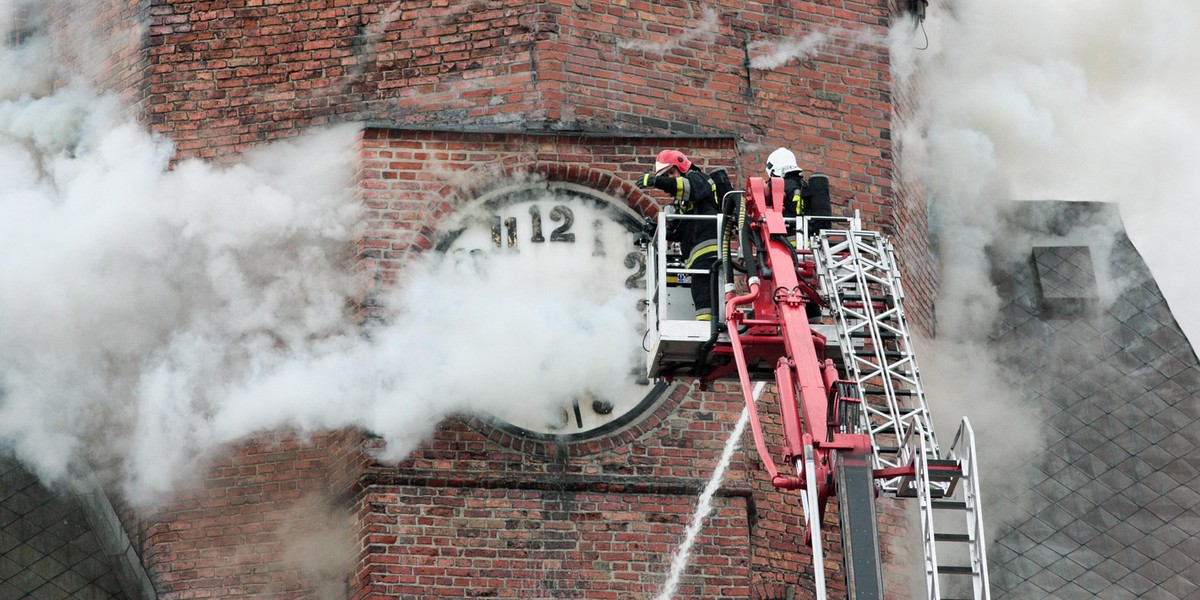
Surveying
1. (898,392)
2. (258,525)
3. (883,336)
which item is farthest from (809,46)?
(258,525)

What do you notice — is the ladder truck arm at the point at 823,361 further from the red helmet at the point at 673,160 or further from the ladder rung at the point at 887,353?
the red helmet at the point at 673,160

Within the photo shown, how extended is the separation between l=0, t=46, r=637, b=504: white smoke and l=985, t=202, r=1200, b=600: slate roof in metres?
3.88

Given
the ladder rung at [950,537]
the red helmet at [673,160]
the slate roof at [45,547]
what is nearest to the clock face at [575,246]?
the red helmet at [673,160]

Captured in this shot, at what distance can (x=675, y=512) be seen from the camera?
43.4 feet

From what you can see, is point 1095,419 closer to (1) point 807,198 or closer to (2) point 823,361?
(1) point 807,198

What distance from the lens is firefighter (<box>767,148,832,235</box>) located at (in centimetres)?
1274

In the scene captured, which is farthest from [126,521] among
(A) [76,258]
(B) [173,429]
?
(A) [76,258]

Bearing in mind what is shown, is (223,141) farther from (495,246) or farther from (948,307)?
(948,307)

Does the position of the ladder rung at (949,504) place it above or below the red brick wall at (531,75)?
below

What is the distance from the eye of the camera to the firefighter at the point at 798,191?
12742mm

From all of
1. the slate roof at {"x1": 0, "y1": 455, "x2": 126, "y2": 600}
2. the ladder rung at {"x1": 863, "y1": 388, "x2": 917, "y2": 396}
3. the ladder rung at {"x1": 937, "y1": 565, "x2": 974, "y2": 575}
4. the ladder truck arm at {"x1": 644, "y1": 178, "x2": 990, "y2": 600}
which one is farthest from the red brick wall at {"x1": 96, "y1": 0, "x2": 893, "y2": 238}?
the ladder rung at {"x1": 937, "y1": 565, "x2": 974, "y2": 575}

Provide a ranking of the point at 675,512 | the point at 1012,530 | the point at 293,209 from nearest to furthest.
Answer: the point at 675,512, the point at 293,209, the point at 1012,530

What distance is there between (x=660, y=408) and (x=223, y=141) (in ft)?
11.3

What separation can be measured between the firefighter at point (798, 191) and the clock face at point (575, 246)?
1.26 meters
